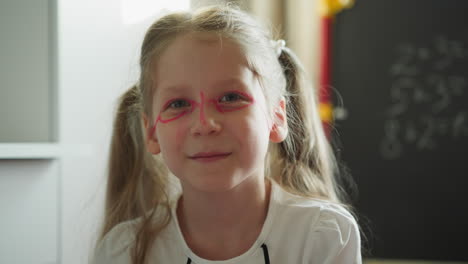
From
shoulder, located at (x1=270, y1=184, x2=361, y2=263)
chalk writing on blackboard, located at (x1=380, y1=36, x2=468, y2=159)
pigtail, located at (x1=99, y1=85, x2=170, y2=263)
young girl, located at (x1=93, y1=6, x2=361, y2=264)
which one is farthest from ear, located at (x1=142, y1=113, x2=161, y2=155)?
chalk writing on blackboard, located at (x1=380, y1=36, x2=468, y2=159)

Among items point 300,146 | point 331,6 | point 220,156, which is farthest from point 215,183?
point 331,6

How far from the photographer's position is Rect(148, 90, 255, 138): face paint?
0.97 m

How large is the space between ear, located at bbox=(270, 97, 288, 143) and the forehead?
0.42 feet

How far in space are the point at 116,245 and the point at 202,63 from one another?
0.47 meters

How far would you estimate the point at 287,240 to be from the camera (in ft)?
3.48

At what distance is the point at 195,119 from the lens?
3.17 feet

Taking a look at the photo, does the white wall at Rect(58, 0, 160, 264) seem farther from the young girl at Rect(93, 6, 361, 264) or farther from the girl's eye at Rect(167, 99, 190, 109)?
the girl's eye at Rect(167, 99, 190, 109)

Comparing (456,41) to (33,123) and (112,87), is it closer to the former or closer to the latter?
(112,87)

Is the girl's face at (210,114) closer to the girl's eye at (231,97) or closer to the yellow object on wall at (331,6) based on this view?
the girl's eye at (231,97)

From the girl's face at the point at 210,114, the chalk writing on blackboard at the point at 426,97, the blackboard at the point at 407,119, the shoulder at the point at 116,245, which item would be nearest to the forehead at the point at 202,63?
the girl's face at the point at 210,114

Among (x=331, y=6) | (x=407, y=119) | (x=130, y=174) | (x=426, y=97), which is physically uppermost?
(x=331, y=6)

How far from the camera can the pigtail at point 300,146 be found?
4.10 ft

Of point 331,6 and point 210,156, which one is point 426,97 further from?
point 210,156

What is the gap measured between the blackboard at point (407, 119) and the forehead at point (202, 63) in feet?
5.49
